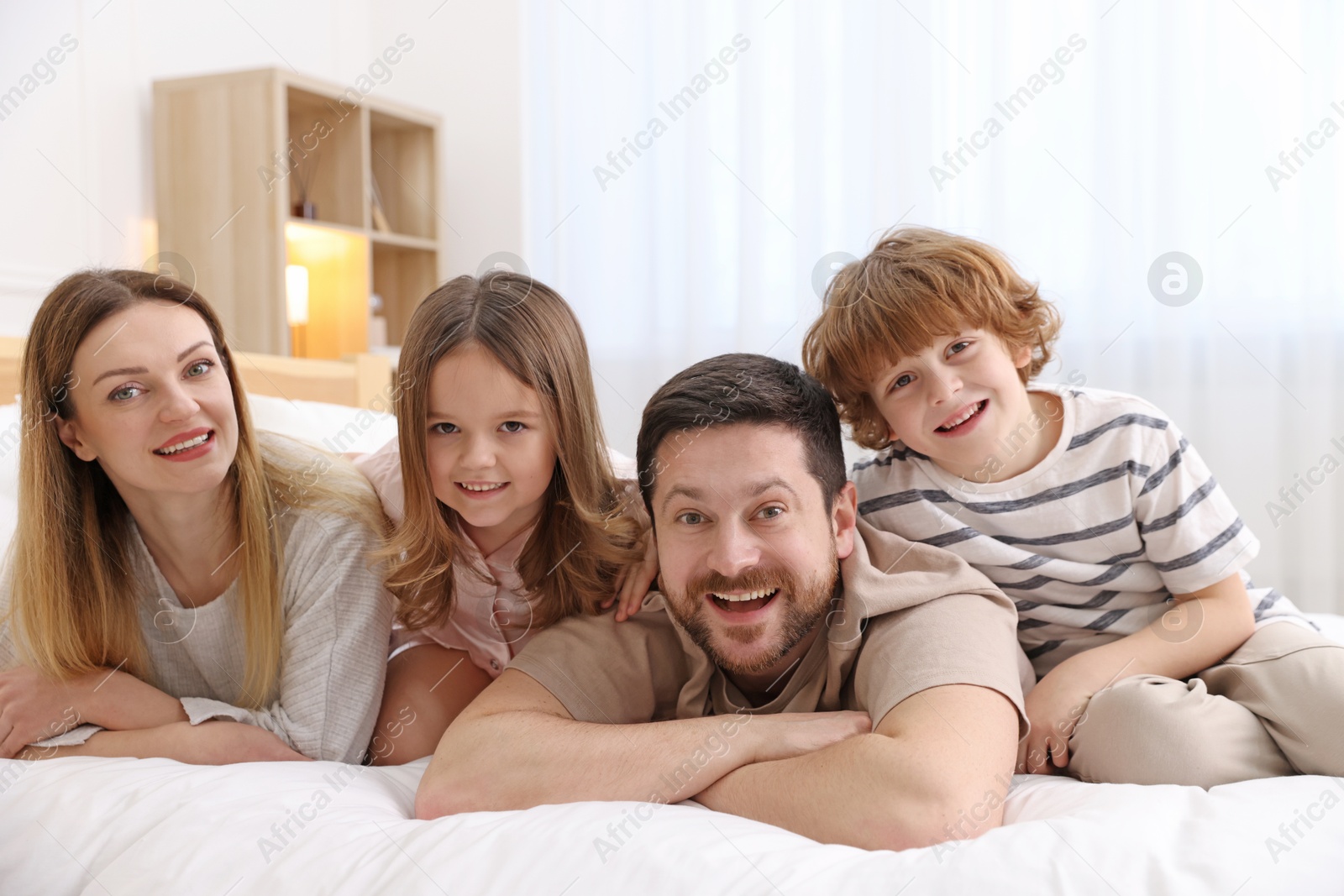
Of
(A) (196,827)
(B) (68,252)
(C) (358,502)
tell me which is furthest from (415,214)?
(A) (196,827)

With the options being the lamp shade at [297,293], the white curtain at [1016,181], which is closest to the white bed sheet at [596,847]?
the white curtain at [1016,181]

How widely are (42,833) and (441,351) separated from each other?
677 millimetres

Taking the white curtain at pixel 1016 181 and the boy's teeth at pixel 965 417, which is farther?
the white curtain at pixel 1016 181

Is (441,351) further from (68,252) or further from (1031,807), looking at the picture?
(68,252)

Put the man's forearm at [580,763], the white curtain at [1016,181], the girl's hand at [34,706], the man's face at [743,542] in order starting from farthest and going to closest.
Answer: the white curtain at [1016,181] < the girl's hand at [34,706] < the man's face at [743,542] < the man's forearm at [580,763]

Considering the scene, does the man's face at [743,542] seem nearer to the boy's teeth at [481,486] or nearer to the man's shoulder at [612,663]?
the man's shoulder at [612,663]

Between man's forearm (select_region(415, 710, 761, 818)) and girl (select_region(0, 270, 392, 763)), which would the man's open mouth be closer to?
man's forearm (select_region(415, 710, 761, 818))

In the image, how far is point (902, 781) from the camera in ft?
3.14

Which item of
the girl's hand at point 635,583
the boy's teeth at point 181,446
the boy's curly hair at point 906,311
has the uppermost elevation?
the boy's curly hair at point 906,311

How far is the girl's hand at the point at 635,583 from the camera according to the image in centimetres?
133

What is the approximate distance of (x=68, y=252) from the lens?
8.43ft

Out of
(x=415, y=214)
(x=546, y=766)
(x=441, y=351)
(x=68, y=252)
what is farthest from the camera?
(x=415, y=214)

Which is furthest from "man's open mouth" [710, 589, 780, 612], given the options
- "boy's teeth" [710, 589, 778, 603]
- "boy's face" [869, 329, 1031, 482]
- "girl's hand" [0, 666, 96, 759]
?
"girl's hand" [0, 666, 96, 759]

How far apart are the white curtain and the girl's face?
1519 mm
